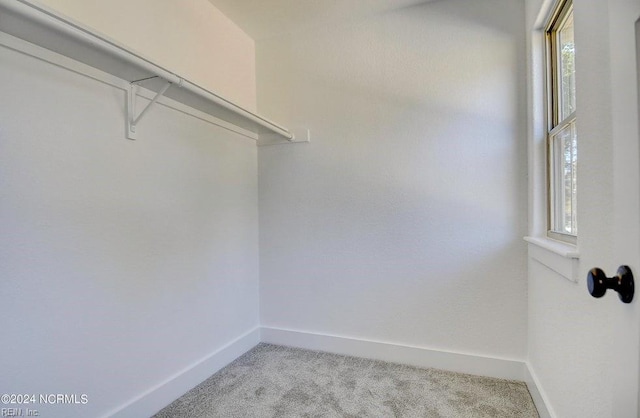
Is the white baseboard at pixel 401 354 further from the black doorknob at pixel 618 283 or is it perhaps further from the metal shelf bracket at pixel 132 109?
the metal shelf bracket at pixel 132 109

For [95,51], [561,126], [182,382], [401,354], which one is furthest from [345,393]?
[95,51]

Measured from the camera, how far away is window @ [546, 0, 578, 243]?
4.96ft

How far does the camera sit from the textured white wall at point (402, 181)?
2.08m

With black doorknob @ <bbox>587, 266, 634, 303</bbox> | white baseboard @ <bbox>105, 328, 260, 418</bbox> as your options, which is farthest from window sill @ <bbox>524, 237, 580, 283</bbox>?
white baseboard @ <bbox>105, 328, 260, 418</bbox>

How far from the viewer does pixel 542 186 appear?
1878 millimetres

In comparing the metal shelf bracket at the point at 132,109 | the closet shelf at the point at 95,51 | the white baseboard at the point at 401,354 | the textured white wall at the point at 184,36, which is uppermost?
the textured white wall at the point at 184,36

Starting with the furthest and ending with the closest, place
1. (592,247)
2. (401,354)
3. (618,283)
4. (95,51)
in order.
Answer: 1. (401,354)
2. (95,51)
3. (592,247)
4. (618,283)

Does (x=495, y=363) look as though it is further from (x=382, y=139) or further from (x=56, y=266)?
(x=56, y=266)

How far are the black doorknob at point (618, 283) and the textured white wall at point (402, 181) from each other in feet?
4.92

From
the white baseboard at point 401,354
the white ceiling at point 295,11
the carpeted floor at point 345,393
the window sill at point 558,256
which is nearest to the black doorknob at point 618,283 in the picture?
the window sill at point 558,256

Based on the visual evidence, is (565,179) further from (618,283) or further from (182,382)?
(182,382)

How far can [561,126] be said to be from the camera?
5.30 feet

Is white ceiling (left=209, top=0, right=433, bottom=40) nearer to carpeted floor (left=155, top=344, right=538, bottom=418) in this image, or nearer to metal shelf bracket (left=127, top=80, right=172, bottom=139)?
metal shelf bracket (left=127, top=80, right=172, bottom=139)

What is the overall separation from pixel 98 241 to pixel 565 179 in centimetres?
233
